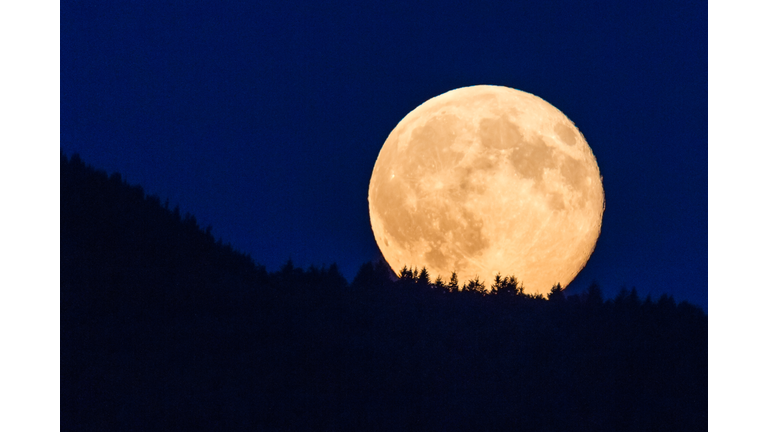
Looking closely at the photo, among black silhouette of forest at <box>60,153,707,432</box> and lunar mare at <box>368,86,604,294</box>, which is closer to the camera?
black silhouette of forest at <box>60,153,707,432</box>

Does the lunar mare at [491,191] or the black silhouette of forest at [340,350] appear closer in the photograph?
the black silhouette of forest at [340,350]

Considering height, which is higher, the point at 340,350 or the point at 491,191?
the point at 491,191

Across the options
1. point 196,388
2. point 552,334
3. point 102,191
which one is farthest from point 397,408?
point 102,191

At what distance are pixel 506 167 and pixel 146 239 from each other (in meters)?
7.06

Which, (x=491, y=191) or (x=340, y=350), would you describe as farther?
(x=491, y=191)

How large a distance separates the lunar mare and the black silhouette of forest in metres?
0.72

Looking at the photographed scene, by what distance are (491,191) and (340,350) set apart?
4.99 meters

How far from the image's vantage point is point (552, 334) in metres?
9.96

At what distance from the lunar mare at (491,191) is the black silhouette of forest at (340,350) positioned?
72cm

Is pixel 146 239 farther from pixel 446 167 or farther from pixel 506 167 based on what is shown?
pixel 506 167

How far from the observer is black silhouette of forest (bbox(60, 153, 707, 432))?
7.38 metres

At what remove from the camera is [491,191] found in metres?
12.4

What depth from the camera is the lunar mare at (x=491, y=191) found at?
490 inches

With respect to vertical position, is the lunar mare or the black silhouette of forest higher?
the lunar mare
